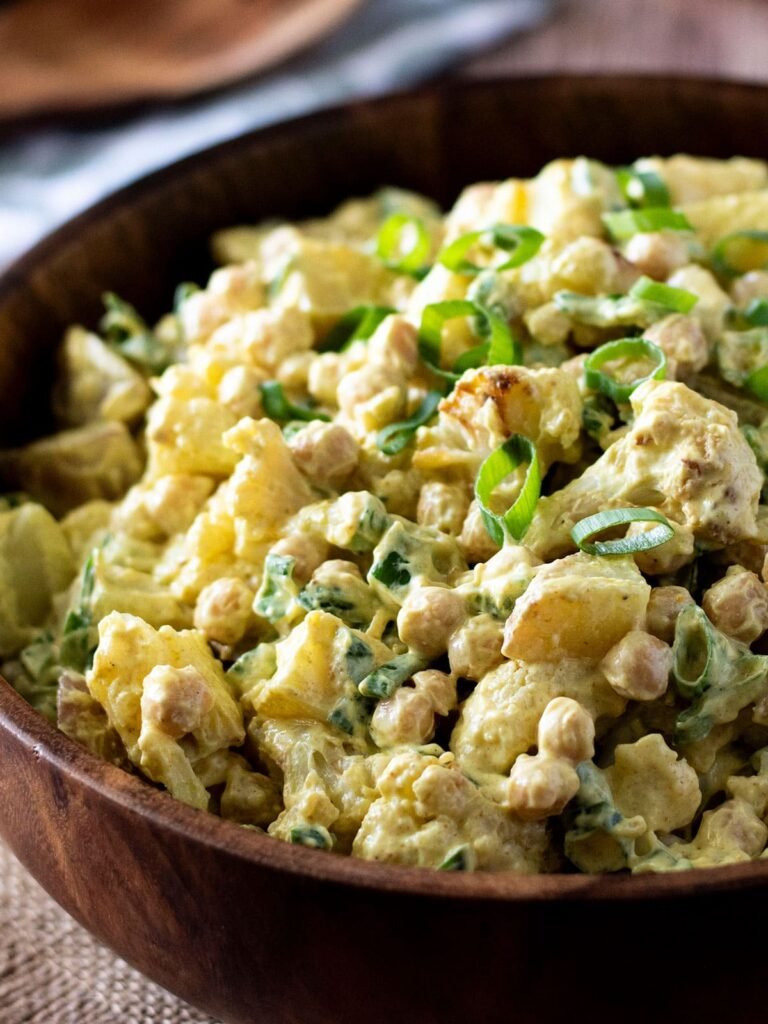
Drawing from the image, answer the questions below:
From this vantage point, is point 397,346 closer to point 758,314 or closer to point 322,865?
point 758,314

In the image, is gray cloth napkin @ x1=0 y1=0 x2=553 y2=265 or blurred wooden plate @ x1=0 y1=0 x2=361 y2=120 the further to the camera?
blurred wooden plate @ x1=0 y1=0 x2=361 y2=120

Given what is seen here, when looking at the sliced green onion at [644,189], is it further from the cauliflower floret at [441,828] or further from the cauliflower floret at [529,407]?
the cauliflower floret at [441,828]

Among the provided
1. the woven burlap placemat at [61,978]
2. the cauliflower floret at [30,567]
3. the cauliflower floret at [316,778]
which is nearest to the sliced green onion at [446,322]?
the cauliflower floret at [316,778]

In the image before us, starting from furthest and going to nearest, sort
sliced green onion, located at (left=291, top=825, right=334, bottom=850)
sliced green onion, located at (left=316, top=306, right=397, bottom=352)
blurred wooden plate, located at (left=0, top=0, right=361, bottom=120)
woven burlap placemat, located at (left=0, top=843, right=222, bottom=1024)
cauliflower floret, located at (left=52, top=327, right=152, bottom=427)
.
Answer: blurred wooden plate, located at (left=0, top=0, right=361, bottom=120) → cauliflower floret, located at (left=52, top=327, right=152, bottom=427) → sliced green onion, located at (left=316, top=306, right=397, bottom=352) → woven burlap placemat, located at (left=0, top=843, right=222, bottom=1024) → sliced green onion, located at (left=291, top=825, right=334, bottom=850)

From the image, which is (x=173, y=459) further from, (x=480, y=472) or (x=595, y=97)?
(x=595, y=97)

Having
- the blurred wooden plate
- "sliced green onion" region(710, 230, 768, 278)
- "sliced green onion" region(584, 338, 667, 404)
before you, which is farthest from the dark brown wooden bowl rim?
the blurred wooden plate

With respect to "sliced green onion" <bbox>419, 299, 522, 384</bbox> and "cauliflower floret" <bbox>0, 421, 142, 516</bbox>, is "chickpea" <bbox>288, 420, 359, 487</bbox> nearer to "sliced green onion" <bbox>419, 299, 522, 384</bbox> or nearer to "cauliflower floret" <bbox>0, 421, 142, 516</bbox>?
"sliced green onion" <bbox>419, 299, 522, 384</bbox>

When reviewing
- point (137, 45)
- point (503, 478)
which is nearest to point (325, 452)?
point (503, 478)
